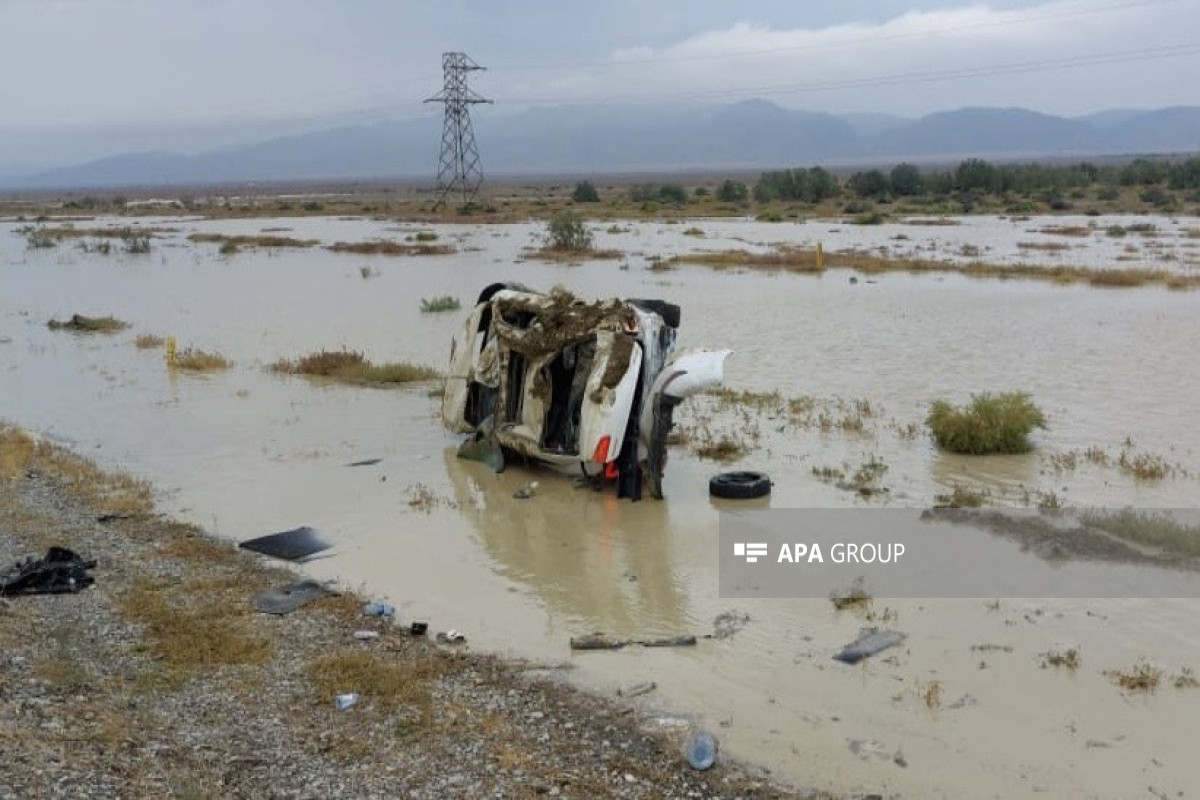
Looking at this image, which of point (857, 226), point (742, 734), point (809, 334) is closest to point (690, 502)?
point (742, 734)

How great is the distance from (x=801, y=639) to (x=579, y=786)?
2.81 m

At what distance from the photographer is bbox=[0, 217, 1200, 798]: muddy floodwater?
23.0 feet

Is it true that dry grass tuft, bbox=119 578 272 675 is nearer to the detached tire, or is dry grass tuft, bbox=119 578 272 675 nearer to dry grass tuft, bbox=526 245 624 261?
the detached tire

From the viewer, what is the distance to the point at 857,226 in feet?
174

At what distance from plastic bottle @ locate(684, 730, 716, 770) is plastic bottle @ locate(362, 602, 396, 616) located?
10.3 feet

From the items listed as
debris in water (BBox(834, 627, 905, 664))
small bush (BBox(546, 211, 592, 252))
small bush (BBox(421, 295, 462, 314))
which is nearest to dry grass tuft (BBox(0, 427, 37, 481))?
debris in water (BBox(834, 627, 905, 664))

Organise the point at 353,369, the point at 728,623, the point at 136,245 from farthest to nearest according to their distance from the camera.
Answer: the point at 136,245 < the point at 353,369 < the point at 728,623

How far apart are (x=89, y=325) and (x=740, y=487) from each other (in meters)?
20.4

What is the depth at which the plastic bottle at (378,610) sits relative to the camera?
880cm

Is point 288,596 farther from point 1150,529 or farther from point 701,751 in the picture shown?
point 1150,529

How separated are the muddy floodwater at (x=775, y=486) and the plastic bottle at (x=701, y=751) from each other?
0.77ft

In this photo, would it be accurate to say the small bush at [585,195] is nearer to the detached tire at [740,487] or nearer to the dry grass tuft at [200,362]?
the dry grass tuft at [200,362]

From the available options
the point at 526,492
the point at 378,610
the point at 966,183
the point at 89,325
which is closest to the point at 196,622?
the point at 378,610

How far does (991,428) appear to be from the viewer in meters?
13.2
